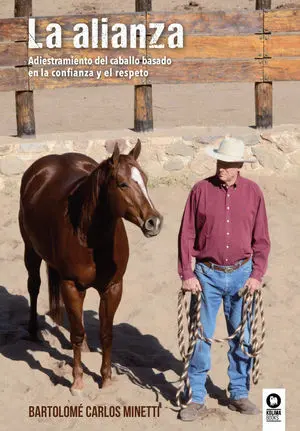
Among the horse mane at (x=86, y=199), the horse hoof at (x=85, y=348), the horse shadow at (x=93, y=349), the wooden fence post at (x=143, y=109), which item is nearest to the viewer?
the horse mane at (x=86, y=199)

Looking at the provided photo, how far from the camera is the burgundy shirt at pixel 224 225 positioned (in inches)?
232

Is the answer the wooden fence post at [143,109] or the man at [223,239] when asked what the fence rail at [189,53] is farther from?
the man at [223,239]

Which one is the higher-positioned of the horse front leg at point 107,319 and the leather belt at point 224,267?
the leather belt at point 224,267

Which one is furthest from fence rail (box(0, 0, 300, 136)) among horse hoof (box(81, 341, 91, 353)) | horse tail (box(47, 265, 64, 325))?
horse hoof (box(81, 341, 91, 353))

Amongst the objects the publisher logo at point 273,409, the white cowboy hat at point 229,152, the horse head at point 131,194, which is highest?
the white cowboy hat at point 229,152

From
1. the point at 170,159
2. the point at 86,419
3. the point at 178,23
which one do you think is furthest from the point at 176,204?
the point at 86,419

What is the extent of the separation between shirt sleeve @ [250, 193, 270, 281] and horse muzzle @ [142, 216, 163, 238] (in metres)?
0.66

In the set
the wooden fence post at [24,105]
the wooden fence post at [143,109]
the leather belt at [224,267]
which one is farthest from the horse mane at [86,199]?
the wooden fence post at [24,105]

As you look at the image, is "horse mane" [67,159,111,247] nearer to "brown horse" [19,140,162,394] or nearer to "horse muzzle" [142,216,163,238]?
"brown horse" [19,140,162,394]

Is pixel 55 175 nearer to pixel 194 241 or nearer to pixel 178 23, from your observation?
pixel 194 241

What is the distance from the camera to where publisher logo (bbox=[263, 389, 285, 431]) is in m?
5.91

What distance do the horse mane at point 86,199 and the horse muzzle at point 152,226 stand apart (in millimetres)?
515

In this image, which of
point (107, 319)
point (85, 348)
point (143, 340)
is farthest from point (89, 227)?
point (143, 340)

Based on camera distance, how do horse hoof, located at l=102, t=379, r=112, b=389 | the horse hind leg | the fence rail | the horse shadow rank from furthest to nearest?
the fence rail < the horse hind leg < the horse shadow < horse hoof, located at l=102, t=379, r=112, b=389
